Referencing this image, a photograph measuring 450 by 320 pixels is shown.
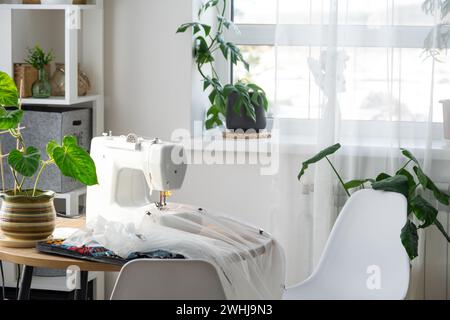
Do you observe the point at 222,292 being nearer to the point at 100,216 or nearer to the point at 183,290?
the point at 183,290

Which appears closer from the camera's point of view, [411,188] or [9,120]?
[9,120]

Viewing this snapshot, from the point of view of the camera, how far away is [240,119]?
11.8 feet

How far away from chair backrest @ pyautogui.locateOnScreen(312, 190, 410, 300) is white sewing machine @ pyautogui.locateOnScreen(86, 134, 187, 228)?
662mm

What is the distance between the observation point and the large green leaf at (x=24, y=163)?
2457mm

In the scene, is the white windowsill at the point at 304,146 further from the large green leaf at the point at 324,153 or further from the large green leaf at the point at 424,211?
the large green leaf at the point at 424,211

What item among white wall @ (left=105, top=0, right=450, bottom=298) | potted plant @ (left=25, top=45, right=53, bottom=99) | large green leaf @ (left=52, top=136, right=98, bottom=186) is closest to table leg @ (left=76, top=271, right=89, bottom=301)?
large green leaf @ (left=52, top=136, right=98, bottom=186)

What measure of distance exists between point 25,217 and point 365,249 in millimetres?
1143

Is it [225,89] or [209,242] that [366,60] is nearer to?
[225,89]

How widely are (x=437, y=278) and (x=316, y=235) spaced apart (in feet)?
1.65

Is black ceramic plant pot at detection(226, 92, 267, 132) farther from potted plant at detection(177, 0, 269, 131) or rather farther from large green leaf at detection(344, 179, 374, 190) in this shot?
large green leaf at detection(344, 179, 374, 190)

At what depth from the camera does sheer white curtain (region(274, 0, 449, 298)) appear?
3254mm

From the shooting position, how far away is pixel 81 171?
8.16 ft

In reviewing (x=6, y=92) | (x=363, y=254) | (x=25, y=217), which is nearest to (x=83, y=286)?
(x=25, y=217)
